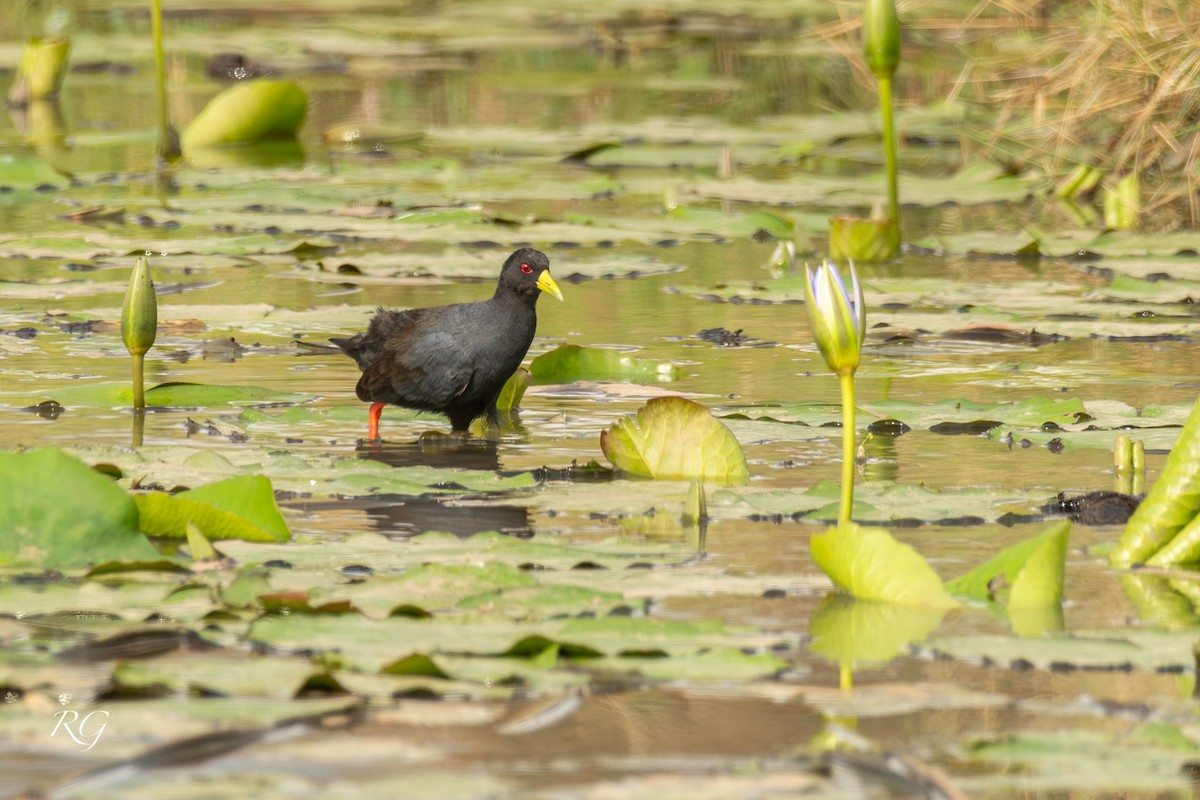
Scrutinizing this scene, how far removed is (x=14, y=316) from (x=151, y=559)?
3.66 m

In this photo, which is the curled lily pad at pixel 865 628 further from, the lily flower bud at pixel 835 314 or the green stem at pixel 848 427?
the lily flower bud at pixel 835 314

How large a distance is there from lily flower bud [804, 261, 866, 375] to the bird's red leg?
6.94 feet

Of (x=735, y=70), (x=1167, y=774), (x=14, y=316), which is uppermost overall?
(x=735, y=70)

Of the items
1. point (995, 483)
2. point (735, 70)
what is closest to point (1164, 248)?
point (995, 483)

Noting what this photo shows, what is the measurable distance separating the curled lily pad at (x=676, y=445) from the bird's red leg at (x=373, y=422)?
1060 millimetres

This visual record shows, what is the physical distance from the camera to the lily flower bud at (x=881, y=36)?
715 cm

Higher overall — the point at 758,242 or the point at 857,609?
the point at 758,242

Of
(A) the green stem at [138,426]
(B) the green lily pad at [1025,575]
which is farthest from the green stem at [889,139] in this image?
(B) the green lily pad at [1025,575]

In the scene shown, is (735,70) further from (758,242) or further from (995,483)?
(995,483)

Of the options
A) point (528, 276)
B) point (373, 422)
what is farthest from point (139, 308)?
point (528, 276)

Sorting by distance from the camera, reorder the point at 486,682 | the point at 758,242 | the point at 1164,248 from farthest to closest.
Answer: the point at 758,242 → the point at 1164,248 → the point at 486,682

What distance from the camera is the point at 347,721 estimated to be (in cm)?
276

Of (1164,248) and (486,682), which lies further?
(1164,248)

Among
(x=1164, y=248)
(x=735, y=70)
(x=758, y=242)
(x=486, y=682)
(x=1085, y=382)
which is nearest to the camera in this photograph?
(x=486, y=682)
